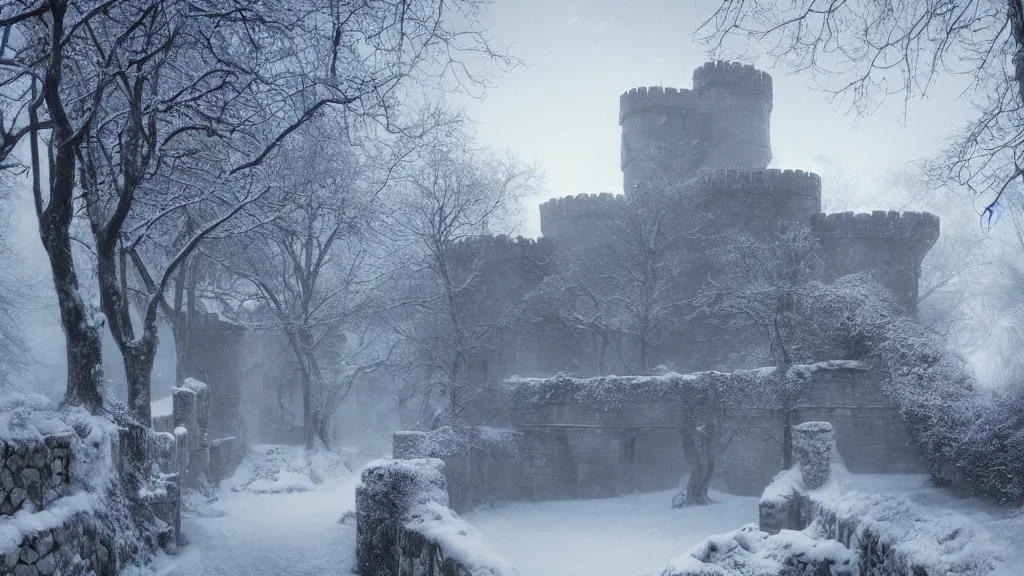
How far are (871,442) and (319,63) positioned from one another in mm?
15786

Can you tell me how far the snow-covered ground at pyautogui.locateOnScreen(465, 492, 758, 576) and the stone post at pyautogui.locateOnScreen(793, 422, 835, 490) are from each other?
2085 mm

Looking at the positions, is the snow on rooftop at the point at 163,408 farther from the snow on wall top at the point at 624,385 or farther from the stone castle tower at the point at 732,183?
the stone castle tower at the point at 732,183

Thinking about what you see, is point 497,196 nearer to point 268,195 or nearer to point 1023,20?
point 268,195

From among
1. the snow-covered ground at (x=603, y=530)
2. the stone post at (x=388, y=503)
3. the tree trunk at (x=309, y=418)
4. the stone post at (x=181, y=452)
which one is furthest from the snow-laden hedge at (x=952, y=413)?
the tree trunk at (x=309, y=418)

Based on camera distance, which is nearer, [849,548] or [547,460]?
[849,548]

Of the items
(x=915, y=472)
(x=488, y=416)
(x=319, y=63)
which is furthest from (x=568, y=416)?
(x=319, y=63)

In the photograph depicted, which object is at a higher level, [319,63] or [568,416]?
[319,63]

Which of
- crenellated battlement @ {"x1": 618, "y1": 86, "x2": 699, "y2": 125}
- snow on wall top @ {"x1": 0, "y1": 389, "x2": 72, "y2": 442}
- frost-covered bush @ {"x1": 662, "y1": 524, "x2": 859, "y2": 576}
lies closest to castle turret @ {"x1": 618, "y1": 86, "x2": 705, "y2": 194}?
crenellated battlement @ {"x1": 618, "y1": 86, "x2": 699, "y2": 125}

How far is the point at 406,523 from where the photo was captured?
9.99m

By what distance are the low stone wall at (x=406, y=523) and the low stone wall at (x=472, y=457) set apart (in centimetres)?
824

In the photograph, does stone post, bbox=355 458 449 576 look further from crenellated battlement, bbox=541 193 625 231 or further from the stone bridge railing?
crenellated battlement, bbox=541 193 625 231

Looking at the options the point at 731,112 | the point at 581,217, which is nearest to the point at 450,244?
the point at 581,217

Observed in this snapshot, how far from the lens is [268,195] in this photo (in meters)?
12.2

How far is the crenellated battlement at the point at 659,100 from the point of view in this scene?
31.4m
